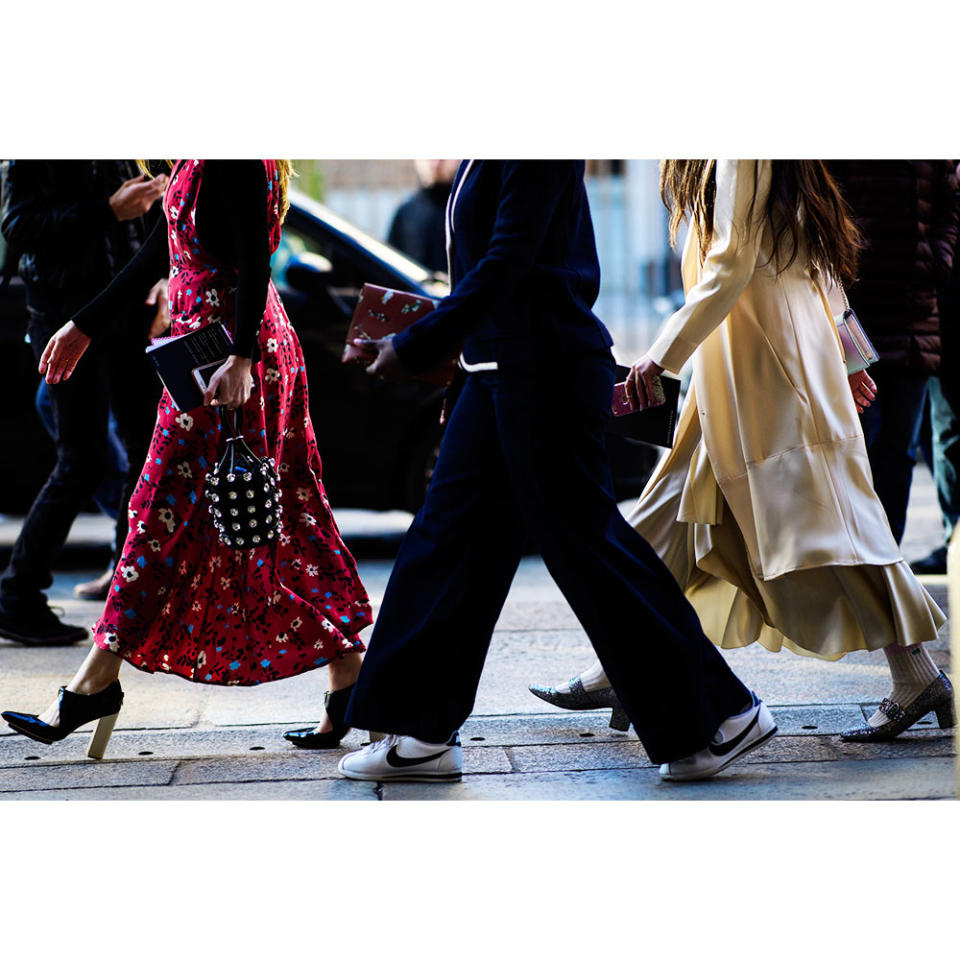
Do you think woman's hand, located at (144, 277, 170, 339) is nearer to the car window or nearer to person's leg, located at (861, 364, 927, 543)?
the car window

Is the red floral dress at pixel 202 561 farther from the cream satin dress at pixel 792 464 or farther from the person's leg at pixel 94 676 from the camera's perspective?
the cream satin dress at pixel 792 464

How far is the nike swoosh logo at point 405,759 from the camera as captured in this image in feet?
11.1

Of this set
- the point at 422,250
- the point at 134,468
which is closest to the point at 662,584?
the point at 134,468

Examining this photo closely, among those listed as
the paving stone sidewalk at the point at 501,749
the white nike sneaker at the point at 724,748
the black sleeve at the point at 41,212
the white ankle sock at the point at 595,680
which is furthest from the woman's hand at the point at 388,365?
the black sleeve at the point at 41,212

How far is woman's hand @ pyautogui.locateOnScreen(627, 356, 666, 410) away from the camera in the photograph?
11.4ft

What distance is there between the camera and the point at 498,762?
3.64 metres

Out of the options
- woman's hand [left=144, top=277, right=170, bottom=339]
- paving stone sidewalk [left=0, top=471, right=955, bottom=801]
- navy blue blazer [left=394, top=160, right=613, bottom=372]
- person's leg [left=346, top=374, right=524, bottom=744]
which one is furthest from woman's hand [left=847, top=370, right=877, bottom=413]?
woman's hand [left=144, top=277, right=170, bottom=339]

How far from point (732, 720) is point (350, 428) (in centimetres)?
356

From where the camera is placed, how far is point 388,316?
3359 mm

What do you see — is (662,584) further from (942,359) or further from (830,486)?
(942,359)

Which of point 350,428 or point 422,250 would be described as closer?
point 350,428

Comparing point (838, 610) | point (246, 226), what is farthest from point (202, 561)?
point (838, 610)

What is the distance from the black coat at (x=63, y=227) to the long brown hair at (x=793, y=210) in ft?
7.65

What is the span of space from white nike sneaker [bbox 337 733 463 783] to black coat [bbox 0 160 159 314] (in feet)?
8.10
